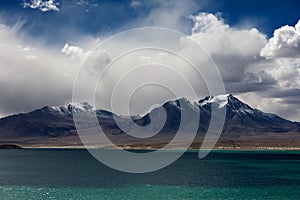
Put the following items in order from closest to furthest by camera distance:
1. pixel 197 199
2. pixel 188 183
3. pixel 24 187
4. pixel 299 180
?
1. pixel 197 199
2. pixel 24 187
3. pixel 188 183
4. pixel 299 180

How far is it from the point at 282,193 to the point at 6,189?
58.0 m

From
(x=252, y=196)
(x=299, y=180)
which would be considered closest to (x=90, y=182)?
(x=252, y=196)

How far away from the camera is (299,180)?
99188 mm

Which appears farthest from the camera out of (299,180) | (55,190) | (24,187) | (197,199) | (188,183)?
(299,180)

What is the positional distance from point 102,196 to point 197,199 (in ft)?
58.4

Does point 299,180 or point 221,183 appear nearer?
point 221,183

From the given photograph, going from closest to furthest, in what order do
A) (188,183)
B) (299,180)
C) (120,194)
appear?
1. (120,194)
2. (188,183)
3. (299,180)

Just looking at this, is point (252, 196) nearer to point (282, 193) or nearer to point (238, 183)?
point (282, 193)

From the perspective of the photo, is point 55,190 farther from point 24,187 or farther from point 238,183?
point 238,183

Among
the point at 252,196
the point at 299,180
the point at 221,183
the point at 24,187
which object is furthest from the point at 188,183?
the point at 24,187

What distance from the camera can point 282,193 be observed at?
251 feet

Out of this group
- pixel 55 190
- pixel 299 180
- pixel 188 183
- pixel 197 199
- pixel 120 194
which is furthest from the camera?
pixel 299 180

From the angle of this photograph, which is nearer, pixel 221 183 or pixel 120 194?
pixel 120 194

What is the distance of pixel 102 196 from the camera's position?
71688 millimetres
